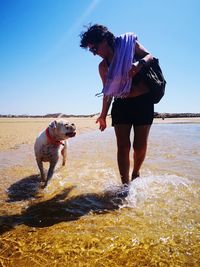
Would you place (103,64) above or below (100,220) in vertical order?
above

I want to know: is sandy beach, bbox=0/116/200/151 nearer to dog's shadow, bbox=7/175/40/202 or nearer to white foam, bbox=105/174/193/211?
dog's shadow, bbox=7/175/40/202

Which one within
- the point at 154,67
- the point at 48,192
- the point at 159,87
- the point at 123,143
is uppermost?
the point at 154,67

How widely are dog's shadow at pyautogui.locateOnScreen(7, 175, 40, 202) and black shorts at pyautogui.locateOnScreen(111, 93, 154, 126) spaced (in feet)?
5.73

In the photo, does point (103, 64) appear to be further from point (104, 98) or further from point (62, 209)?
point (62, 209)

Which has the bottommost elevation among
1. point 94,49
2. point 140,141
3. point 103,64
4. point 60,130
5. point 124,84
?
point 140,141

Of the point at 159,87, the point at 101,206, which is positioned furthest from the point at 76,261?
the point at 159,87

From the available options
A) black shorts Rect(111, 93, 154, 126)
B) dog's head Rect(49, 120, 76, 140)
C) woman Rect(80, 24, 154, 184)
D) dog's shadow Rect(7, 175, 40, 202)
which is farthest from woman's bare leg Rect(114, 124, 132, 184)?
dog's shadow Rect(7, 175, 40, 202)

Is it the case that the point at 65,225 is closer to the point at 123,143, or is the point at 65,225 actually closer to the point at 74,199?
the point at 74,199

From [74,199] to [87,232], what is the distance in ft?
3.89

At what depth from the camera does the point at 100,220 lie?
2.99 meters

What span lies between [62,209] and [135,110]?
5.46 feet

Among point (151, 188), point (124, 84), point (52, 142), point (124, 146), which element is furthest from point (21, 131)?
point (124, 84)

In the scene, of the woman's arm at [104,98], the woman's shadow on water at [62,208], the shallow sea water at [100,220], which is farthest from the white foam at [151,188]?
the woman's arm at [104,98]

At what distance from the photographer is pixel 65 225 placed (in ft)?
9.45
